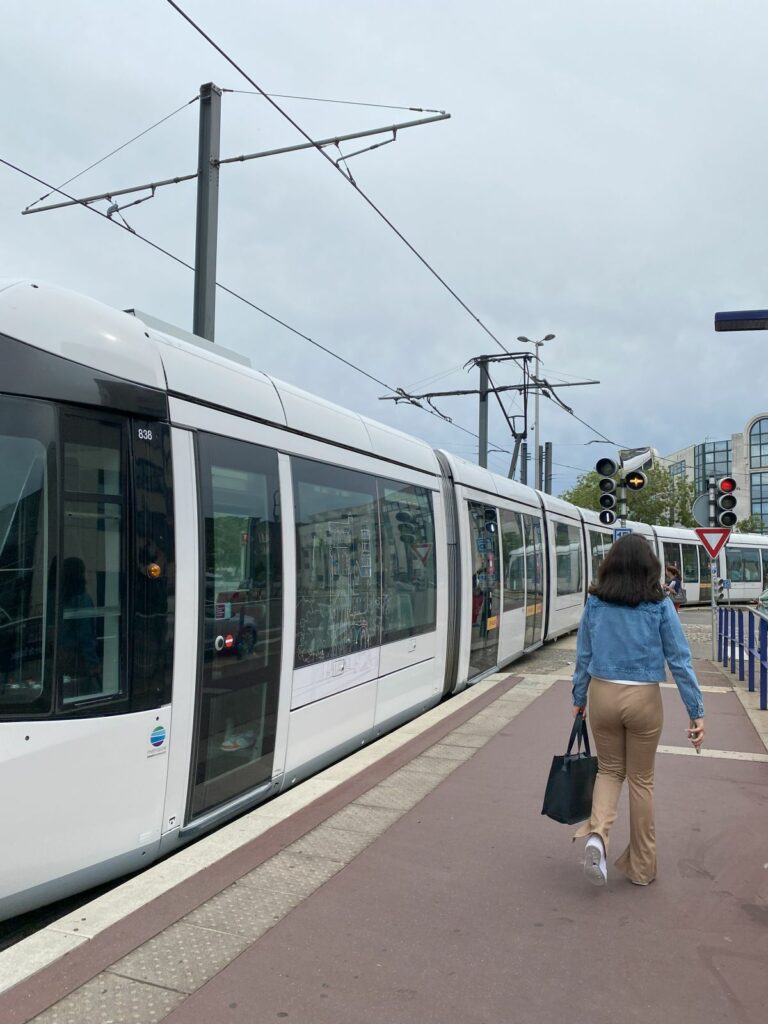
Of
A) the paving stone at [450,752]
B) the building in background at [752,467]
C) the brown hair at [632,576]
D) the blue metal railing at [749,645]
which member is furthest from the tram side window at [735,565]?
→ the building in background at [752,467]

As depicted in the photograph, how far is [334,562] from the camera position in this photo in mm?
6074

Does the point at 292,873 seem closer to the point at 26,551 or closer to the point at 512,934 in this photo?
the point at 512,934

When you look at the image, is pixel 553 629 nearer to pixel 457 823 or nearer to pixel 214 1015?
pixel 457 823

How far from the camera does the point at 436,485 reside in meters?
8.83

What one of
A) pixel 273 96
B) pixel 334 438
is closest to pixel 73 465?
pixel 334 438

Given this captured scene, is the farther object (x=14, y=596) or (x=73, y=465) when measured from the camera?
(x=73, y=465)

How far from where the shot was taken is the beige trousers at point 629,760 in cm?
395

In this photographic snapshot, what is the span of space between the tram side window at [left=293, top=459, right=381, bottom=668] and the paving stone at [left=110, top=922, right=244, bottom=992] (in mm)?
2204

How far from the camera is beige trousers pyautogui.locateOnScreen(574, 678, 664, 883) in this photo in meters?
3.95

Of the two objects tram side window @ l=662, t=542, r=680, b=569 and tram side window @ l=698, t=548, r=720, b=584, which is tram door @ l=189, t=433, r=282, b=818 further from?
tram side window @ l=698, t=548, r=720, b=584

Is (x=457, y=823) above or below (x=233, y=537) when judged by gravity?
below

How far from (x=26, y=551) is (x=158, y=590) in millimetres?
685

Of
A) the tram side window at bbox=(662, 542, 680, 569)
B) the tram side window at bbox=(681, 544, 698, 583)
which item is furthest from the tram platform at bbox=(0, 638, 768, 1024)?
the tram side window at bbox=(681, 544, 698, 583)

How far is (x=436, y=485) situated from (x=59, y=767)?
576 centimetres
